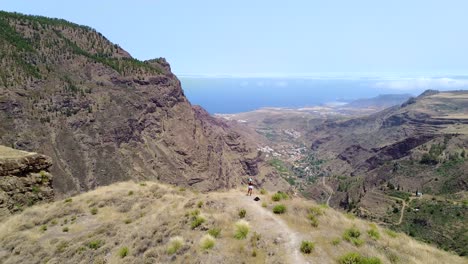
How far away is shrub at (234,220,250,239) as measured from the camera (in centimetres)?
1722

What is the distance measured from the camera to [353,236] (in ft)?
56.6

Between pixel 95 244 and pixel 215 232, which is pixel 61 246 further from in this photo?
pixel 215 232

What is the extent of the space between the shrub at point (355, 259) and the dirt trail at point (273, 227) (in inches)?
58.3

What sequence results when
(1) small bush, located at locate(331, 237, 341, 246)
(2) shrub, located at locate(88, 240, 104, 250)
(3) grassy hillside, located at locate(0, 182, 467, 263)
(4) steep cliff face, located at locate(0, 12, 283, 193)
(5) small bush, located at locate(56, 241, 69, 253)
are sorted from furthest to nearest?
(4) steep cliff face, located at locate(0, 12, 283, 193) → (5) small bush, located at locate(56, 241, 69, 253) → (2) shrub, located at locate(88, 240, 104, 250) → (1) small bush, located at locate(331, 237, 341, 246) → (3) grassy hillside, located at locate(0, 182, 467, 263)

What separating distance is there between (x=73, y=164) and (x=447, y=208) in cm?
8512

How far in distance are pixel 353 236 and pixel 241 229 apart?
5.19 m

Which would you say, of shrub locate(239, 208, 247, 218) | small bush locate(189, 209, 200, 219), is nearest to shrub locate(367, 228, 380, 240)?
shrub locate(239, 208, 247, 218)

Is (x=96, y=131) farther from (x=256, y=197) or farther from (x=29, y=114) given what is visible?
(x=256, y=197)

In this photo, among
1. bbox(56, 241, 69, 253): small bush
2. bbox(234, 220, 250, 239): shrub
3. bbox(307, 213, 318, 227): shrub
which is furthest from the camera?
bbox(56, 241, 69, 253): small bush

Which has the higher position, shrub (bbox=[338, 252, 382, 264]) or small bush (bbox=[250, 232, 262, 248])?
shrub (bbox=[338, 252, 382, 264])

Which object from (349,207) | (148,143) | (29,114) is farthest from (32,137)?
(349,207)

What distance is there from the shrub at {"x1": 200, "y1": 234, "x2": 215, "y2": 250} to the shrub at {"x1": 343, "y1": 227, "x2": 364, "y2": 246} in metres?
5.95

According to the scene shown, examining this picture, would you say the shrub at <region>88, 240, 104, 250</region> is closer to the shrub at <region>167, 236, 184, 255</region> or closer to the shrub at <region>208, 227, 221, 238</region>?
the shrub at <region>167, 236, 184, 255</region>

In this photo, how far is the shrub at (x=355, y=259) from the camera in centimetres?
1424
